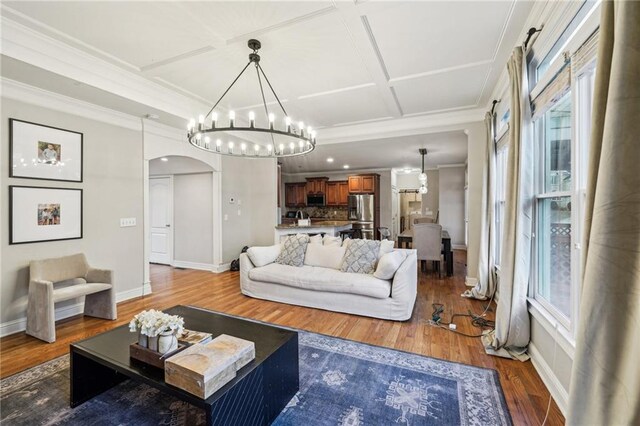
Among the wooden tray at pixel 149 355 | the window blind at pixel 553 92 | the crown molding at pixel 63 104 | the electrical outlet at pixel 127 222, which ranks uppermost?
the crown molding at pixel 63 104

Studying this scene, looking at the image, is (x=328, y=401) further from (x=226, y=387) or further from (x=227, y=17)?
(x=227, y=17)

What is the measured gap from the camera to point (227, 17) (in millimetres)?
2328

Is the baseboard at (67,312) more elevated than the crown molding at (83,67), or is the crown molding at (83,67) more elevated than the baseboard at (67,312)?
the crown molding at (83,67)

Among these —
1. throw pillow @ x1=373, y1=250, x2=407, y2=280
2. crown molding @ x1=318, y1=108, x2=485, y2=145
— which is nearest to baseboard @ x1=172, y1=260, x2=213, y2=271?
crown molding @ x1=318, y1=108, x2=485, y2=145

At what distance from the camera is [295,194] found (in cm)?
983

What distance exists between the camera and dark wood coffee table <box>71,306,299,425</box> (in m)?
1.38

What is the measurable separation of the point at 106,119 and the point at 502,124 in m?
5.24

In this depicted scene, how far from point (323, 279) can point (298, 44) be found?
2.61 m

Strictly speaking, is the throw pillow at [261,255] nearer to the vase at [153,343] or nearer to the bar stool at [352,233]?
the vase at [153,343]

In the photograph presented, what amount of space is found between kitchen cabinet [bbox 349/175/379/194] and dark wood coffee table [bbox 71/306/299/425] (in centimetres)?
709

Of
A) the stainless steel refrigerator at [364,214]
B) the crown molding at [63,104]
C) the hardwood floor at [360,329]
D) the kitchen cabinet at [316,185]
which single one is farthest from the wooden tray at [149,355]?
the kitchen cabinet at [316,185]

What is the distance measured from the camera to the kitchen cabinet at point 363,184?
8797mm

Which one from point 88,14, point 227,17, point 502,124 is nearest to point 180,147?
point 88,14

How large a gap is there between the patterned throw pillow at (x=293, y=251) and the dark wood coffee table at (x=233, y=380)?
6.04 ft
